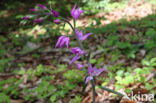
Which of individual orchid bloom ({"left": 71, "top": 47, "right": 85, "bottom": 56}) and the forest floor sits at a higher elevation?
individual orchid bloom ({"left": 71, "top": 47, "right": 85, "bottom": 56})

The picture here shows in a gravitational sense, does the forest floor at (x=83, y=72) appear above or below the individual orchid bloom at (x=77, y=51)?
below

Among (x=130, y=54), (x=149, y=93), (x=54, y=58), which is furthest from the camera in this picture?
(x=54, y=58)

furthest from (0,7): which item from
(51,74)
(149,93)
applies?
(149,93)

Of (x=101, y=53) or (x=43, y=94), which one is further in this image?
(x=101, y=53)

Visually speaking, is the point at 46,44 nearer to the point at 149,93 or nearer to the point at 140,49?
the point at 140,49

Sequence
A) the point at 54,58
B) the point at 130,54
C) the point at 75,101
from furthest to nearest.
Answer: the point at 54,58 → the point at 130,54 → the point at 75,101

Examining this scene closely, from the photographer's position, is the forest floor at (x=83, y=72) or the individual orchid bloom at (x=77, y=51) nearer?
the individual orchid bloom at (x=77, y=51)

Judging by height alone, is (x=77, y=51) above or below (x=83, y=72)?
above

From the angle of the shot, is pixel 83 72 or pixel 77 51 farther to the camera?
pixel 83 72

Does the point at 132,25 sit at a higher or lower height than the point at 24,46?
higher

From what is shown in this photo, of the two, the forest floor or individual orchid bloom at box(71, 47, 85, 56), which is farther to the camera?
the forest floor

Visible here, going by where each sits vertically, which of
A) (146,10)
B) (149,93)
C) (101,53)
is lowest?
(149,93)
